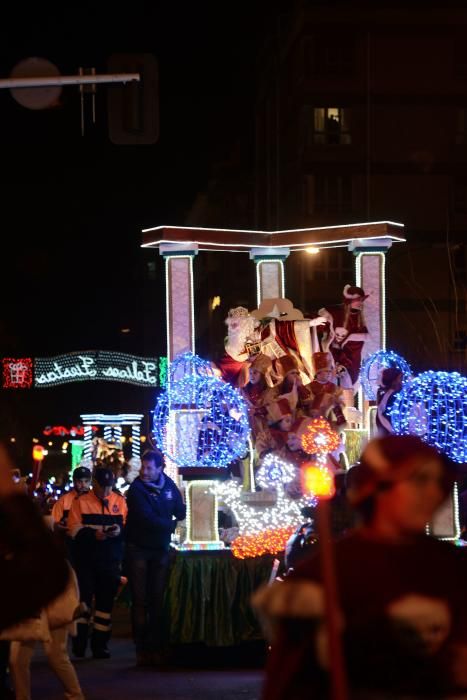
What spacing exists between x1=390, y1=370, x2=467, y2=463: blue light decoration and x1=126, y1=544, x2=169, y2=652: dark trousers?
8.43 ft

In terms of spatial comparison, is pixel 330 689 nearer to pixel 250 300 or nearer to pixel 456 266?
pixel 456 266

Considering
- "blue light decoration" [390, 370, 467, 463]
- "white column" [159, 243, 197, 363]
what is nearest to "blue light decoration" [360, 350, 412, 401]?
"blue light decoration" [390, 370, 467, 463]

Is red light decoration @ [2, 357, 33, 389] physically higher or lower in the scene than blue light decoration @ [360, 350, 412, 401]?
higher

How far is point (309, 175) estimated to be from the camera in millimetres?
54469

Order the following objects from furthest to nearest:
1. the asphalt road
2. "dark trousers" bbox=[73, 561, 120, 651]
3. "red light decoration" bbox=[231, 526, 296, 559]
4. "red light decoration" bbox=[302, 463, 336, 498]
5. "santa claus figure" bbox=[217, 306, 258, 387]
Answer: "santa claus figure" bbox=[217, 306, 258, 387] → "dark trousers" bbox=[73, 561, 120, 651] → "red light decoration" bbox=[231, 526, 296, 559] → the asphalt road → "red light decoration" bbox=[302, 463, 336, 498]

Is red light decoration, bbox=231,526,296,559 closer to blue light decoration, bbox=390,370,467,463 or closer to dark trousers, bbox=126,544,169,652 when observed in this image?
dark trousers, bbox=126,544,169,652

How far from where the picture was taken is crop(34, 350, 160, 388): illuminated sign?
41.7 m

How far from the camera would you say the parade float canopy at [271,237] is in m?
15.1

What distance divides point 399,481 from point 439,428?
365 inches

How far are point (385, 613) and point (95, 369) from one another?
125 feet

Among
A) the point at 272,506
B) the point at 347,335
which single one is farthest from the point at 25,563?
the point at 347,335

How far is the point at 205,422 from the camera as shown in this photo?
13.4 meters

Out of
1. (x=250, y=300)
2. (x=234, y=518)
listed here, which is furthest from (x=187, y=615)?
(x=250, y=300)

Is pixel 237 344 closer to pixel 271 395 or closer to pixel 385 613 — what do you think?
pixel 271 395
